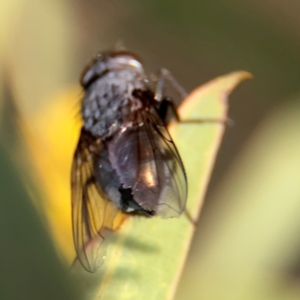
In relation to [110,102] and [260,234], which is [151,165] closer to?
[110,102]

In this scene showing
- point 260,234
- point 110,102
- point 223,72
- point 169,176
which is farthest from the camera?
point 223,72

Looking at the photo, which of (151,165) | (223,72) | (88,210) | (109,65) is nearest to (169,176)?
(151,165)

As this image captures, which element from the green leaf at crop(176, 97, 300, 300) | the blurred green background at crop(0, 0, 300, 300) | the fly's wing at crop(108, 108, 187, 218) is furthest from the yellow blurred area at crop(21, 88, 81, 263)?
the green leaf at crop(176, 97, 300, 300)

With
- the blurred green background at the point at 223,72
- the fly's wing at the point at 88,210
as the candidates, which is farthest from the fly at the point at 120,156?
the blurred green background at the point at 223,72

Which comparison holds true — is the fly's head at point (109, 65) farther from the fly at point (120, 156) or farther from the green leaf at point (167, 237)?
the green leaf at point (167, 237)

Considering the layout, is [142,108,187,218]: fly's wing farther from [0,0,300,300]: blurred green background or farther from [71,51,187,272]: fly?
[0,0,300,300]: blurred green background

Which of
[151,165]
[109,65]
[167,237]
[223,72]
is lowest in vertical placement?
[167,237]

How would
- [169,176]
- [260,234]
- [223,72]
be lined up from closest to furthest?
[169,176], [260,234], [223,72]
